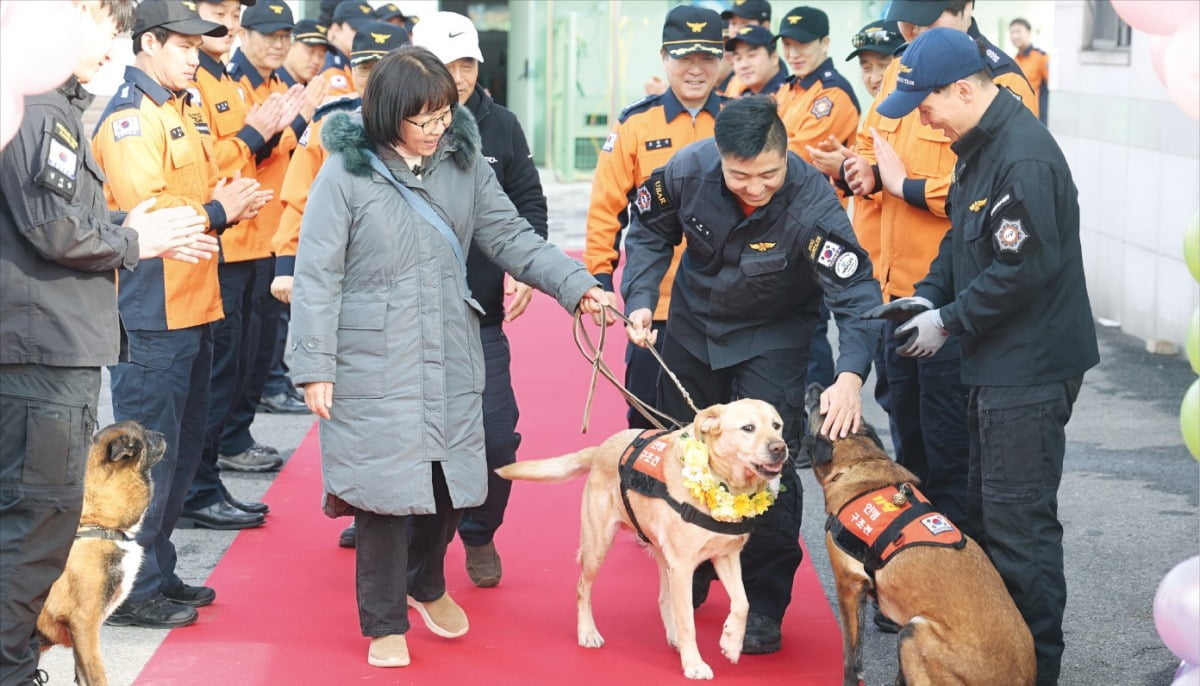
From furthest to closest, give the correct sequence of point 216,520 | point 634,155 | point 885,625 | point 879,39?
1. point 879,39
2. point 634,155
3. point 216,520
4. point 885,625

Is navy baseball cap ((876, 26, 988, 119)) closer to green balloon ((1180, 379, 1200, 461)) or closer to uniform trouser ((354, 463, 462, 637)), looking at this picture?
green balloon ((1180, 379, 1200, 461))

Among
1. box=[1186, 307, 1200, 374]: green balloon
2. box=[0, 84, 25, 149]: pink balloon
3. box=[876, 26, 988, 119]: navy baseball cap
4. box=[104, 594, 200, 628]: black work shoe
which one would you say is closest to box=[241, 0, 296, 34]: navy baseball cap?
box=[104, 594, 200, 628]: black work shoe

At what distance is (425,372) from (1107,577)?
9.45 feet

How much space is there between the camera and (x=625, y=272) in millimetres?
5188

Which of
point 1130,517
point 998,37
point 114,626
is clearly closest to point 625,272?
point 114,626

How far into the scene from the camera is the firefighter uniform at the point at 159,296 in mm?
4688

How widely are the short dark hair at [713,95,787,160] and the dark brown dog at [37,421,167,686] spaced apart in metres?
2.05

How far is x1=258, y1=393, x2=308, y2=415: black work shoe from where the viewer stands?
27.3 feet

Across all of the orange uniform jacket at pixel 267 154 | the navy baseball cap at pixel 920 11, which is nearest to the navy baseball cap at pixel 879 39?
the navy baseball cap at pixel 920 11

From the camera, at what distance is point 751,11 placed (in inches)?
340

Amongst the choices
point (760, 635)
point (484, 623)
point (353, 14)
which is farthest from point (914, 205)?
point (353, 14)

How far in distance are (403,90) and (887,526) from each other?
198 cm

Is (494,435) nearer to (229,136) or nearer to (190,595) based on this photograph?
(190,595)

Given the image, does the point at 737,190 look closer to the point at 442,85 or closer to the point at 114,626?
the point at 442,85
